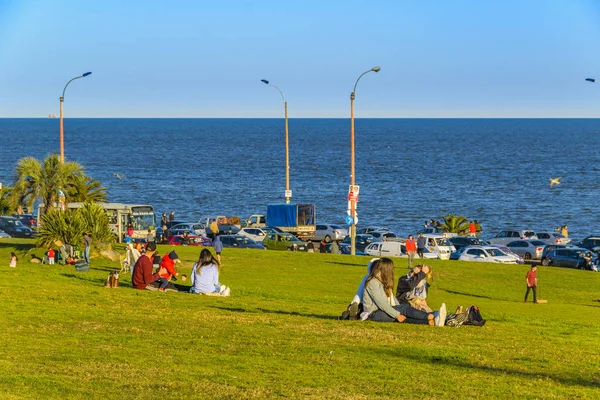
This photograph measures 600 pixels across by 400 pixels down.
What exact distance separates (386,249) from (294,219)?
14238mm

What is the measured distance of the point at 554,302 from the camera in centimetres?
2672

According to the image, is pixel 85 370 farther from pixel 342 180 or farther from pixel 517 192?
pixel 342 180

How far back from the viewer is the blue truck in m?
58.8

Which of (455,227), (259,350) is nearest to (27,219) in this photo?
(455,227)

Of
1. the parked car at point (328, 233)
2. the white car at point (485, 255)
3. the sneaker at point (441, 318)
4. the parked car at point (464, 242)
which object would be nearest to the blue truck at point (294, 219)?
the parked car at point (328, 233)

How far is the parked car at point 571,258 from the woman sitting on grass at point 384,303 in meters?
27.8

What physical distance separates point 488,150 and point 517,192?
86.9 meters

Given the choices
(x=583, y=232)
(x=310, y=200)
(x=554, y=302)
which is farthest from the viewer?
(x=310, y=200)

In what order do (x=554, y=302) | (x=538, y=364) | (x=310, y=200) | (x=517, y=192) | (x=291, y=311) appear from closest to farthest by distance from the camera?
(x=538, y=364) < (x=291, y=311) < (x=554, y=302) < (x=310, y=200) < (x=517, y=192)

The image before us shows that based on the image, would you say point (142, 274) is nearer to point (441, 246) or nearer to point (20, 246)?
point (20, 246)

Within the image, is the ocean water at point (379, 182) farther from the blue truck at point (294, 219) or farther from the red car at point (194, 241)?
the red car at point (194, 241)

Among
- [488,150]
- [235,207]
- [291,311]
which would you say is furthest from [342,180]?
[291,311]

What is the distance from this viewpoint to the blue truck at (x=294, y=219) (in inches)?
2313

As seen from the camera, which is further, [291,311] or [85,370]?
[291,311]
